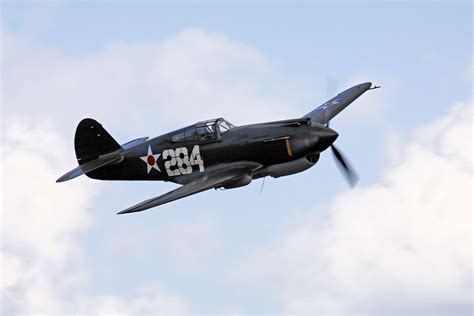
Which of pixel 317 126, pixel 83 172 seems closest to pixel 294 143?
pixel 317 126

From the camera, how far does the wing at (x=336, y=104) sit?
33.5m

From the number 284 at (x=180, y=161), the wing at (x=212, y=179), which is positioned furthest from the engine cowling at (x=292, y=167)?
the number 284 at (x=180, y=161)

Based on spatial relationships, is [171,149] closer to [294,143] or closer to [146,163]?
[146,163]

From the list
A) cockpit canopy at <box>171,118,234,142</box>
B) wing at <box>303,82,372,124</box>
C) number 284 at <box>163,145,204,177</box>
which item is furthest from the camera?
wing at <box>303,82,372,124</box>

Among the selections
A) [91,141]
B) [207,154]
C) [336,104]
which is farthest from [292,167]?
[91,141]

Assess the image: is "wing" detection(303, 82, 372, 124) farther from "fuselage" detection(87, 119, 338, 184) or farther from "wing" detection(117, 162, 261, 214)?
"wing" detection(117, 162, 261, 214)

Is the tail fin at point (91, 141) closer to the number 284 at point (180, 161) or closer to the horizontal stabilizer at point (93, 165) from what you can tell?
the horizontal stabilizer at point (93, 165)

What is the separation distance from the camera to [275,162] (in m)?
28.9

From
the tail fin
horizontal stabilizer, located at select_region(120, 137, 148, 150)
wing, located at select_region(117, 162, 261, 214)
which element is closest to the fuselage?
wing, located at select_region(117, 162, 261, 214)

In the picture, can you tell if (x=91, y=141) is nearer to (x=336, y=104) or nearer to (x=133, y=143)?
(x=133, y=143)

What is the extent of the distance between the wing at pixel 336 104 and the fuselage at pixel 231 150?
439 cm

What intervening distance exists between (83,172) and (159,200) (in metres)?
5.06

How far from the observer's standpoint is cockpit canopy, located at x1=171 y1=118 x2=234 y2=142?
1162 inches

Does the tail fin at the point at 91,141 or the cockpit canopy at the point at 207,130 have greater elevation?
the tail fin at the point at 91,141
